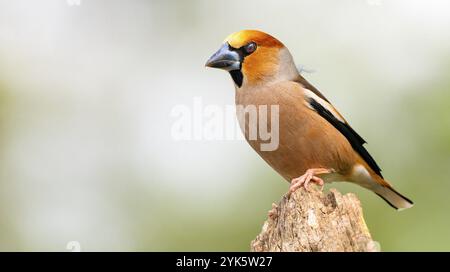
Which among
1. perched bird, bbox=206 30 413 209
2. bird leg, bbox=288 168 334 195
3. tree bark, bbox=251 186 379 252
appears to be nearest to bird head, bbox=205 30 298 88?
perched bird, bbox=206 30 413 209

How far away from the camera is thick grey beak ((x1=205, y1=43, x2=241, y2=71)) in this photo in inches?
213

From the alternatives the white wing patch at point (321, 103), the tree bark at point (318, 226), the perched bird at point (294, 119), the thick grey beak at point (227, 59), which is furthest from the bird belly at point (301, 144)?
the tree bark at point (318, 226)

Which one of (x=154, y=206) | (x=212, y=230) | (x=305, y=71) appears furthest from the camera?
(x=154, y=206)

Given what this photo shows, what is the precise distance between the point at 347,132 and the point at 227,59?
99 cm

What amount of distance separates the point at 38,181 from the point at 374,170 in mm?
4163

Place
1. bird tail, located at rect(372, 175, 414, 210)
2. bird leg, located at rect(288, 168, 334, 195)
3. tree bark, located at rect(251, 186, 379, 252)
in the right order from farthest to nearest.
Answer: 1. bird tail, located at rect(372, 175, 414, 210)
2. bird leg, located at rect(288, 168, 334, 195)
3. tree bark, located at rect(251, 186, 379, 252)

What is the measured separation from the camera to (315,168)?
5.18 m

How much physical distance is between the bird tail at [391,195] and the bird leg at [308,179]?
48cm

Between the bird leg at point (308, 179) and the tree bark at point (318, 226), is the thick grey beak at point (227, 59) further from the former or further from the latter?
the tree bark at point (318, 226)

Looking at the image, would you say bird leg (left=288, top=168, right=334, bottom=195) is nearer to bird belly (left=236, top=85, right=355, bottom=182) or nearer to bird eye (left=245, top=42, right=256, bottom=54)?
bird belly (left=236, top=85, right=355, bottom=182)

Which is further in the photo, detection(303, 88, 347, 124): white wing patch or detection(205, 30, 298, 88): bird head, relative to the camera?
detection(205, 30, 298, 88): bird head

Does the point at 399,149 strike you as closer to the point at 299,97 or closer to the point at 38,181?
the point at 299,97

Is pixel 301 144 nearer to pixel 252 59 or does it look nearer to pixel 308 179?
pixel 308 179
